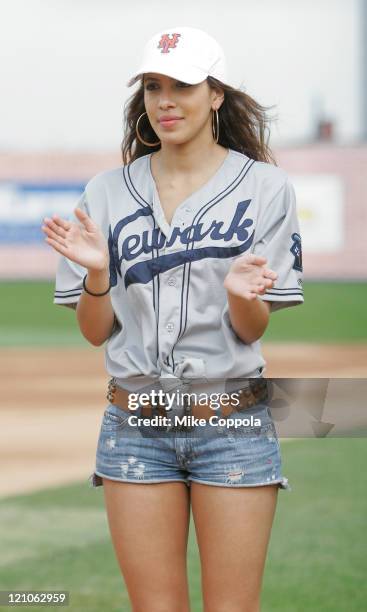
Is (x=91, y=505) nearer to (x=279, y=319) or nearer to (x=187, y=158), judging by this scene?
(x=187, y=158)

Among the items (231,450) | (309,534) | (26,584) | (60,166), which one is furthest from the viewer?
(60,166)

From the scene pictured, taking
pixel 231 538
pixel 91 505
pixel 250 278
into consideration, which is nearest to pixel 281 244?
pixel 250 278

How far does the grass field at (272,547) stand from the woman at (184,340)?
2.23m

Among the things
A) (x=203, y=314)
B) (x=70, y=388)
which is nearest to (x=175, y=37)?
(x=203, y=314)

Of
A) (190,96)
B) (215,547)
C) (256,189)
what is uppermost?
(190,96)

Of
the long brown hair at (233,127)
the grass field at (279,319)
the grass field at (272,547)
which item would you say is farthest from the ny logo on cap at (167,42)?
the grass field at (279,319)

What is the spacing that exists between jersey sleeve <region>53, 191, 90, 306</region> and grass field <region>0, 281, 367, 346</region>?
14.0 m

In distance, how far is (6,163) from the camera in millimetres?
34750

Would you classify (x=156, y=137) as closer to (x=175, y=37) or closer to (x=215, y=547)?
(x=175, y=37)

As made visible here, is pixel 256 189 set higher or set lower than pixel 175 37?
lower

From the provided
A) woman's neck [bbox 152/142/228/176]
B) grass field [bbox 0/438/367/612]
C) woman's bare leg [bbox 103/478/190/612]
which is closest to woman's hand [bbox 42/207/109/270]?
woman's neck [bbox 152/142/228/176]

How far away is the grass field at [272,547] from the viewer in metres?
5.28

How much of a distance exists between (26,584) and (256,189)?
9.92 ft

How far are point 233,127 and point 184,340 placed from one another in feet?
2.11
